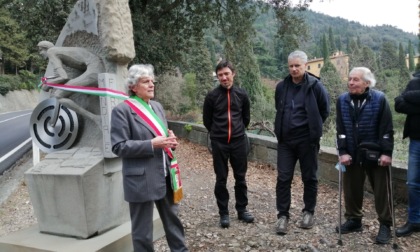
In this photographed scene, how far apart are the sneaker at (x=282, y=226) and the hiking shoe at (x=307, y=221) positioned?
0.19m

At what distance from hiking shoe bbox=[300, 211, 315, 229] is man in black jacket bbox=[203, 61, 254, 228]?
0.82m

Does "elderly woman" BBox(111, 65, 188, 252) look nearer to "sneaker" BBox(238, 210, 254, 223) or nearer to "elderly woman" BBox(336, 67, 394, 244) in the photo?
"sneaker" BBox(238, 210, 254, 223)

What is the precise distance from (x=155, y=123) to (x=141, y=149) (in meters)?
0.30

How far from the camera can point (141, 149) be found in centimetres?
261

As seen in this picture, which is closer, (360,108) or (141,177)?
(141,177)

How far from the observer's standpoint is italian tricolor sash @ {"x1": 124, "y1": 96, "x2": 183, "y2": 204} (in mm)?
2775

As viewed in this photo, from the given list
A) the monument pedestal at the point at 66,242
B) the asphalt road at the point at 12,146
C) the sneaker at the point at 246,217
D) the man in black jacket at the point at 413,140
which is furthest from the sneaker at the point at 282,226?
the asphalt road at the point at 12,146

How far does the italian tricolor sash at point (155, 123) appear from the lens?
278cm

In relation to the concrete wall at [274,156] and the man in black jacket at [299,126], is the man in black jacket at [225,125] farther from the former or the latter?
the concrete wall at [274,156]

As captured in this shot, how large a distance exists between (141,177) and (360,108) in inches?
93.4

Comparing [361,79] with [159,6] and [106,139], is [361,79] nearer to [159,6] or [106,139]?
[106,139]

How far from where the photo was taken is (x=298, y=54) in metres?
3.84

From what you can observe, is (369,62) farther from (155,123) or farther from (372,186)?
(155,123)

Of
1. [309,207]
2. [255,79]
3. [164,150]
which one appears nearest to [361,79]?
[309,207]
